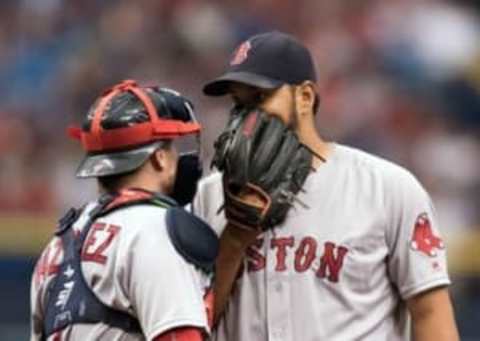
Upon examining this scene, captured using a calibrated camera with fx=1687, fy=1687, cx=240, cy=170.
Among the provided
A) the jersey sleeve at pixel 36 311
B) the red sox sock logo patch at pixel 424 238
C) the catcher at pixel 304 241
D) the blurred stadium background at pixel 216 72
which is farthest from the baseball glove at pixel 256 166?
the blurred stadium background at pixel 216 72

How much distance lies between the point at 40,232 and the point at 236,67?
4.95 meters

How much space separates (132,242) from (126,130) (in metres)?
0.33

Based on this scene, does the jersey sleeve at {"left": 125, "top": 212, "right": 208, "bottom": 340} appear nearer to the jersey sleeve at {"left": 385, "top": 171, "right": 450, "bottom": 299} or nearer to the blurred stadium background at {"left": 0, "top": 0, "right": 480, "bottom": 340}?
the jersey sleeve at {"left": 385, "top": 171, "right": 450, "bottom": 299}

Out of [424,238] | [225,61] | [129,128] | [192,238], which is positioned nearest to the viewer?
[192,238]

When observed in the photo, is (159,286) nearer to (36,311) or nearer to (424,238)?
(36,311)

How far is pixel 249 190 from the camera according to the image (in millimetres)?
4520

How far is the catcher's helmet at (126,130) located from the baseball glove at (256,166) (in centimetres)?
14

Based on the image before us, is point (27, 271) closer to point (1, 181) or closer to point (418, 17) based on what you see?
point (1, 181)

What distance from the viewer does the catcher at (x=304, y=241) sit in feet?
14.9

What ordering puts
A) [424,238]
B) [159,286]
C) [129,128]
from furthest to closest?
[424,238], [129,128], [159,286]

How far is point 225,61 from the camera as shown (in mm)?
10258

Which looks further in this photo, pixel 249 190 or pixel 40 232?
pixel 40 232

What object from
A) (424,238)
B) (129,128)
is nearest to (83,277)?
(129,128)

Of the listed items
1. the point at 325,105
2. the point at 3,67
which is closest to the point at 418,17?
the point at 325,105
